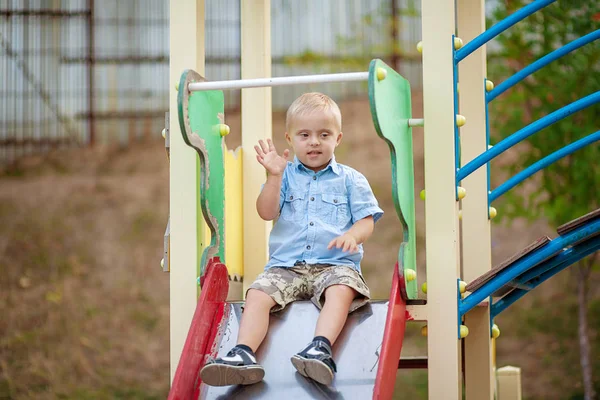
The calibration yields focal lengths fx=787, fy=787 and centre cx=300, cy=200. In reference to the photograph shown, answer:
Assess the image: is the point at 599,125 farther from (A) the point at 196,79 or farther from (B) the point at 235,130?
(B) the point at 235,130

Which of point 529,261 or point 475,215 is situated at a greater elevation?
point 475,215

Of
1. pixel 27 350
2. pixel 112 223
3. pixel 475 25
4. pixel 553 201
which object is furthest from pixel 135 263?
pixel 475 25

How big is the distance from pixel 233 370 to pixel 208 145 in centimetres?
85

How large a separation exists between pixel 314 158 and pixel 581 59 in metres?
3.28

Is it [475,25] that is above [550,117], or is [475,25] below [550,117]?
above

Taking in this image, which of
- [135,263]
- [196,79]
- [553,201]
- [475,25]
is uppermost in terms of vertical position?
[475,25]

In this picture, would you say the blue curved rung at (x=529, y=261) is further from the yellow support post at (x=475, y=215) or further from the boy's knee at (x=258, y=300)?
the boy's knee at (x=258, y=300)

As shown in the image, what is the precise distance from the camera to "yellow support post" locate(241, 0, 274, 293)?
10.5ft

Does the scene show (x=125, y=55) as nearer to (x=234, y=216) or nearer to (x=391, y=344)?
(x=234, y=216)

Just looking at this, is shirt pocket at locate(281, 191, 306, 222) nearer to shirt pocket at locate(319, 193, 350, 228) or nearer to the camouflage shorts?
shirt pocket at locate(319, 193, 350, 228)

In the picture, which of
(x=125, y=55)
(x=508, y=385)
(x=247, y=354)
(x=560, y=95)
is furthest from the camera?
(x=125, y=55)

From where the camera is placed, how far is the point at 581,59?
17.7ft

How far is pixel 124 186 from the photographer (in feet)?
30.4

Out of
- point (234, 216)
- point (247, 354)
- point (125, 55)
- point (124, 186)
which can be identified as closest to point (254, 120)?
point (234, 216)
